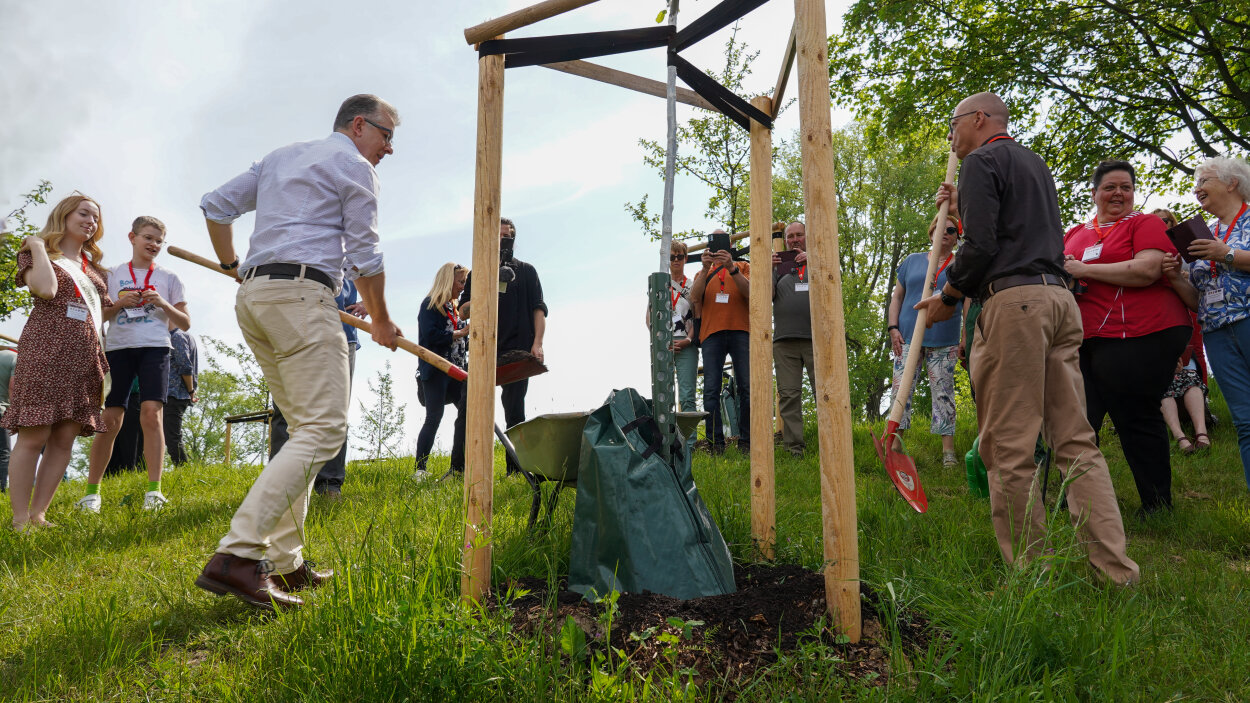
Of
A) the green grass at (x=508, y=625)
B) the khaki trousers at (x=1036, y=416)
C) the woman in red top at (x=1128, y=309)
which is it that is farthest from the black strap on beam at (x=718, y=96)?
the woman in red top at (x=1128, y=309)

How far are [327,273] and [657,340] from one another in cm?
167

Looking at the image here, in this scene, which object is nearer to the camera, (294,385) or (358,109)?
(294,385)

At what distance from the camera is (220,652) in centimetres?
270

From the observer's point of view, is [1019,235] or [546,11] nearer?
[546,11]

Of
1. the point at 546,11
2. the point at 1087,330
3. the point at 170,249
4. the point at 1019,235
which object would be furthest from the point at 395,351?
the point at 1087,330

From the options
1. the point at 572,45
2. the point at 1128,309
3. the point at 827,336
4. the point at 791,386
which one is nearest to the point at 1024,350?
the point at 827,336

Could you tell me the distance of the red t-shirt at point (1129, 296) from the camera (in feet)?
14.3

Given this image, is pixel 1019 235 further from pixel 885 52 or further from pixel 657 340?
pixel 885 52

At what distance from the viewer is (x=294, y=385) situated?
3.40 meters

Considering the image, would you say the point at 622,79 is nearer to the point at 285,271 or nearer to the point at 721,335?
the point at 285,271

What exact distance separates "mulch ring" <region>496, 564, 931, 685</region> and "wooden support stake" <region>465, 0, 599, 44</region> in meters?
2.02

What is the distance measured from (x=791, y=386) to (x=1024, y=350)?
13.4 ft

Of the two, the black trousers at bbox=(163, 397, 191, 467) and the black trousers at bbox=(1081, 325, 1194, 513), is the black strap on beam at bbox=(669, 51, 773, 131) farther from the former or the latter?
the black trousers at bbox=(163, 397, 191, 467)

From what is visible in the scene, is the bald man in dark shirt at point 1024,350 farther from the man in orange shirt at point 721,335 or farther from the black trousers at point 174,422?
the black trousers at point 174,422
